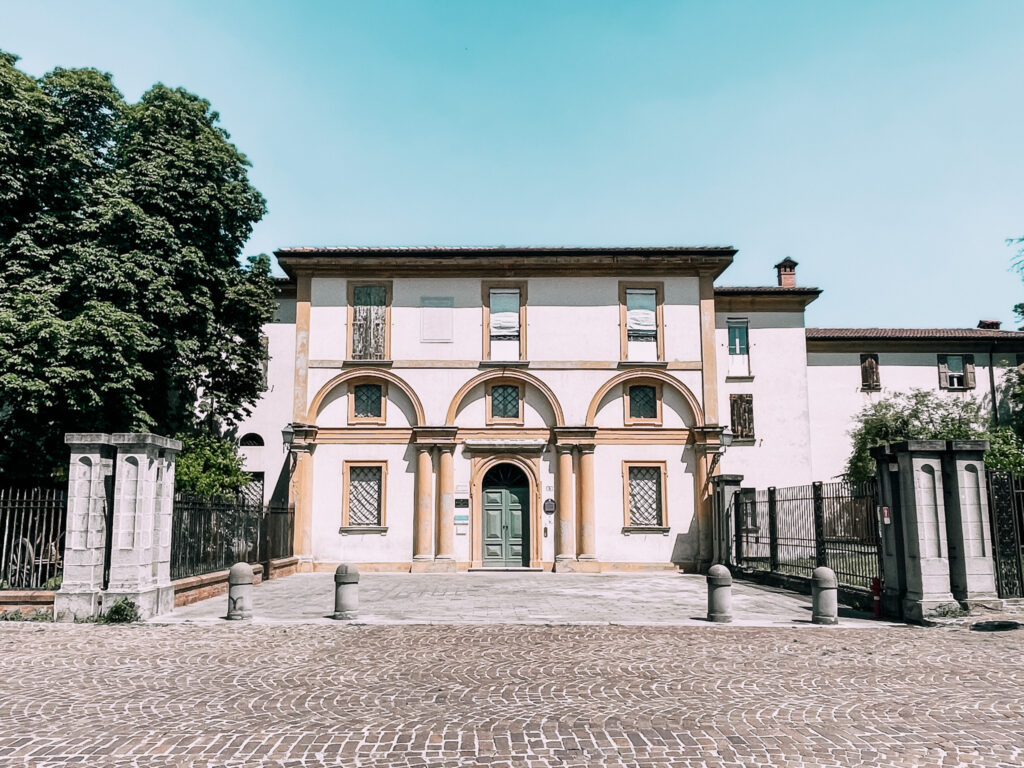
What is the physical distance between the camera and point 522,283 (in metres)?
22.0

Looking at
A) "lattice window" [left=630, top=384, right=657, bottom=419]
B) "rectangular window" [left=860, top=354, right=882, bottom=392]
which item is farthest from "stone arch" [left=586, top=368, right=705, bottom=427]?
"rectangular window" [left=860, top=354, right=882, bottom=392]

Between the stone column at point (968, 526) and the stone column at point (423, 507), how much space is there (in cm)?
1289

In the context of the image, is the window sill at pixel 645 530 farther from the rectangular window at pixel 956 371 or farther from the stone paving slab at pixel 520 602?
the rectangular window at pixel 956 371

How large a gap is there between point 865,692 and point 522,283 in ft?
54.0

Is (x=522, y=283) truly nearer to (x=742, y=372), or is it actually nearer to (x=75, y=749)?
(x=742, y=372)

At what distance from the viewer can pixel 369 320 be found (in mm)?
21766

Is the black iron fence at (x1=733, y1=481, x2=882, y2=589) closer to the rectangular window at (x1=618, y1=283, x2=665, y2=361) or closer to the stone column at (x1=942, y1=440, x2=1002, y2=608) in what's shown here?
the stone column at (x1=942, y1=440, x2=1002, y2=608)

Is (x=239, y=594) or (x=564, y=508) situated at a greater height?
(x=564, y=508)

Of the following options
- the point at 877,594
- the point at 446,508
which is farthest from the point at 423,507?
the point at 877,594

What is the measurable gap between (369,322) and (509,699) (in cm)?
1624

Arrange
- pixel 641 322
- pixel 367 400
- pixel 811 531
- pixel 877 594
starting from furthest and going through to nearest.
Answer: pixel 641 322 < pixel 367 400 < pixel 811 531 < pixel 877 594

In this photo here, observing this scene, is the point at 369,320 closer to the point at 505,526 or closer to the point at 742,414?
the point at 505,526

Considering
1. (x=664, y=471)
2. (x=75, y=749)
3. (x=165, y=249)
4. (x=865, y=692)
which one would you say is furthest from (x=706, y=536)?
(x=75, y=749)

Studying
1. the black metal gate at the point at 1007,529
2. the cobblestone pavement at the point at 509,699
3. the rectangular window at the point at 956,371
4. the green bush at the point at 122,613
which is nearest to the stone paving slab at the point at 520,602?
the green bush at the point at 122,613
